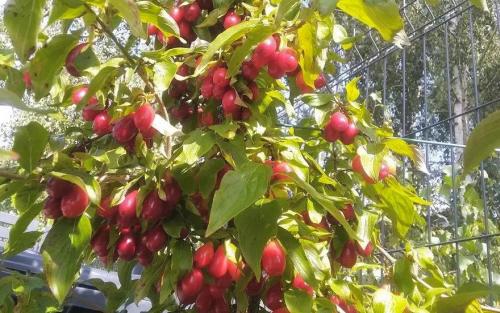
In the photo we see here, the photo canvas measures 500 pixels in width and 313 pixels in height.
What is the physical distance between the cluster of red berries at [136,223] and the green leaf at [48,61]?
0.16 meters

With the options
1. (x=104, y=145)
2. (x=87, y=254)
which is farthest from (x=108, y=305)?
(x=104, y=145)

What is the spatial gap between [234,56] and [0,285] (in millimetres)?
514

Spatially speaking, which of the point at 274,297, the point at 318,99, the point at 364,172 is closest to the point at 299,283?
the point at 274,297

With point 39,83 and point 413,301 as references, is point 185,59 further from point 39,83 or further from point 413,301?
point 413,301

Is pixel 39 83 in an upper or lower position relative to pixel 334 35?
lower

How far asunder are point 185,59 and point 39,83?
7.8 inches

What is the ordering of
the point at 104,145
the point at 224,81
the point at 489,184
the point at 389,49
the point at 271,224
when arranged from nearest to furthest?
the point at 271,224, the point at 224,81, the point at 104,145, the point at 389,49, the point at 489,184

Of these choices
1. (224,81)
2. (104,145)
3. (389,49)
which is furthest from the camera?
(389,49)

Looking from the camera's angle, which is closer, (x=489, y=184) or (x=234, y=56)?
(x=234, y=56)

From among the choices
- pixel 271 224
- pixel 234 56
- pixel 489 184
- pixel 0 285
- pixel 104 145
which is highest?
pixel 234 56

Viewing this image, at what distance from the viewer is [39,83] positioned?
2.03 feet

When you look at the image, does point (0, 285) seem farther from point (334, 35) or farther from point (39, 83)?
point (334, 35)

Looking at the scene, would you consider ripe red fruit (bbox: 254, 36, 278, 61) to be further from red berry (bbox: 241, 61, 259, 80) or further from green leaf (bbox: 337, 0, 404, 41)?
green leaf (bbox: 337, 0, 404, 41)

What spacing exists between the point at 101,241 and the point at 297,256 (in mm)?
275
